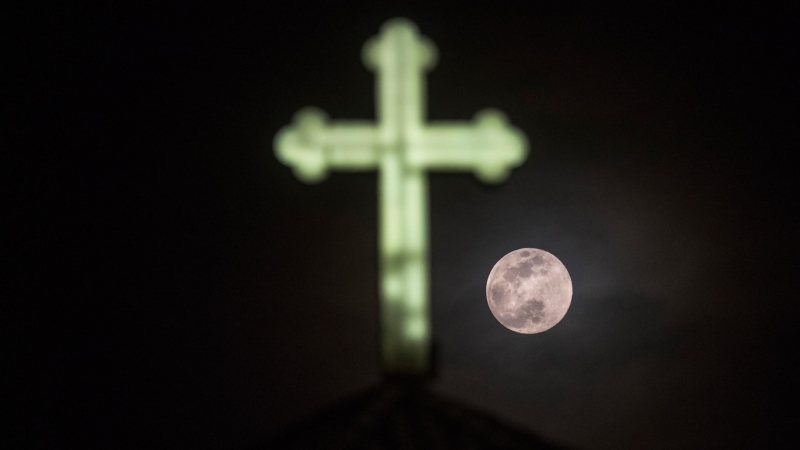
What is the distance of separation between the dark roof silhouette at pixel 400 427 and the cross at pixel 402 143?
3.15 ft

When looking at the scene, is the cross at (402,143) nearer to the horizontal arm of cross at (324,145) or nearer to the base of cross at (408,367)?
the horizontal arm of cross at (324,145)

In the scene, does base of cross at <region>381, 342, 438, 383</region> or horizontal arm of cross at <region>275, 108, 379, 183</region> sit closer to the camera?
base of cross at <region>381, 342, 438, 383</region>

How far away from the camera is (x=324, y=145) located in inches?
170

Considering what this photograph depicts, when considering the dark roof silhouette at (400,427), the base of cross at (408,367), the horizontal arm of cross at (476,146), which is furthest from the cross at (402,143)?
the dark roof silhouette at (400,427)

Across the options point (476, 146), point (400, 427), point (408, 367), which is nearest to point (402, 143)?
point (476, 146)

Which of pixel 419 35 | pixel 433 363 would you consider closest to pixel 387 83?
pixel 419 35

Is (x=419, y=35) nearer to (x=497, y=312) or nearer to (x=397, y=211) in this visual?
(x=397, y=211)

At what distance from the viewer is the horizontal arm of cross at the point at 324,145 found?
14.0 ft

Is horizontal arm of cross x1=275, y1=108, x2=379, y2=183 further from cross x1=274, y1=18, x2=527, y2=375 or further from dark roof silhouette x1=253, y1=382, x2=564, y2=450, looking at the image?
dark roof silhouette x1=253, y1=382, x2=564, y2=450

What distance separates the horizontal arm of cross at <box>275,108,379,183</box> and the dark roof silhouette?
1.80 m

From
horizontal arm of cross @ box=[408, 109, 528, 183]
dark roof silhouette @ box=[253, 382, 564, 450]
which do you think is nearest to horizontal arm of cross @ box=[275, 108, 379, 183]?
horizontal arm of cross @ box=[408, 109, 528, 183]

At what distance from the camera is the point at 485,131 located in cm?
427

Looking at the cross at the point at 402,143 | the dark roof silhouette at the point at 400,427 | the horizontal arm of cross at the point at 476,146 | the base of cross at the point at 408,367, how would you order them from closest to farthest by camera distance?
1. the dark roof silhouette at the point at 400,427
2. the base of cross at the point at 408,367
3. the cross at the point at 402,143
4. the horizontal arm of cross at the point at 476,146

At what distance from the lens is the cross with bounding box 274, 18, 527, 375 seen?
4039 millimetres
